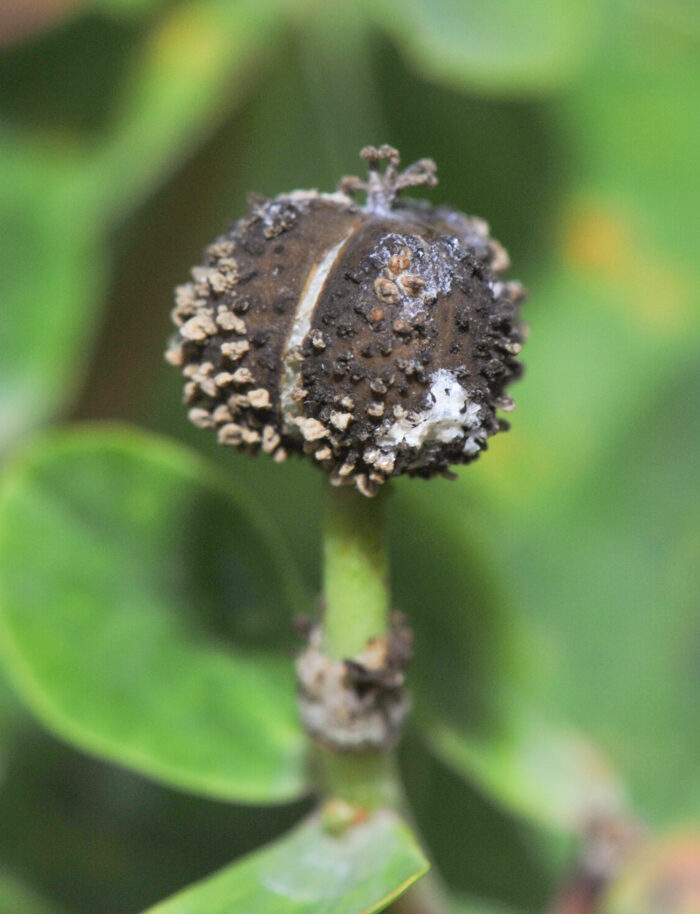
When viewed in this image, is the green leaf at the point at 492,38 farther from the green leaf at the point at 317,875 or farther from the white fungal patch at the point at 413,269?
the green leaf at the point at 317,875

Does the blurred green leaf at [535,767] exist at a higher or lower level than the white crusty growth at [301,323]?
lower

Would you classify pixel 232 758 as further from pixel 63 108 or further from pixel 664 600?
pixel 63 108

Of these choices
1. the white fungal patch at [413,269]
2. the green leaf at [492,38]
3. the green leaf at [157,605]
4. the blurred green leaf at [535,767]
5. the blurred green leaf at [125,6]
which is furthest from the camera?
the blurred green leaf at [125,6]

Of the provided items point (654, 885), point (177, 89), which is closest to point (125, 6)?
point (177, 89)

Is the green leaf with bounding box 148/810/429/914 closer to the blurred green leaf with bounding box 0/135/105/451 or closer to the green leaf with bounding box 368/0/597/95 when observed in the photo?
the blurred green leaf with bounding box 0/135/105/451

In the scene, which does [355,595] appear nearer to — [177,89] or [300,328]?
[300,328]

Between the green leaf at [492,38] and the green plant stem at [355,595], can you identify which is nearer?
the green plant stem at [355,595]

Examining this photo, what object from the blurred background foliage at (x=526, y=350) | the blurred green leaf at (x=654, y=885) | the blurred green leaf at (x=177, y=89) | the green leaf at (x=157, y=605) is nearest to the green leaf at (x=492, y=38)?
the blurred background foliage at (x=526, y=350)

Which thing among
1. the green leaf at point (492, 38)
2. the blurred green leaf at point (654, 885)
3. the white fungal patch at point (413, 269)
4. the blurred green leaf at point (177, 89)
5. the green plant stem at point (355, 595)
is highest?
the green leaf at point (492, 38)
